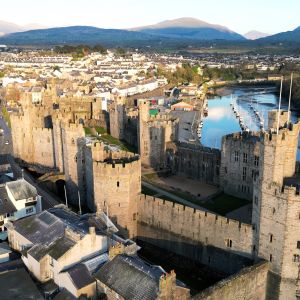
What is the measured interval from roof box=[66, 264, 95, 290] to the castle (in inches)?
372

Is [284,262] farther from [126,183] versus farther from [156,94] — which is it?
[156,94]

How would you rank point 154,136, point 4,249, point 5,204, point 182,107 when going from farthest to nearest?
point 182,107
point 154,136
point 5,204
point 4,249

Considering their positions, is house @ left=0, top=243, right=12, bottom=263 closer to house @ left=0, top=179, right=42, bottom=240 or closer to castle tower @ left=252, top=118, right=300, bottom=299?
house @ left=0, top=179, right=42, bottom=240

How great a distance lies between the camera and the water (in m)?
84.9

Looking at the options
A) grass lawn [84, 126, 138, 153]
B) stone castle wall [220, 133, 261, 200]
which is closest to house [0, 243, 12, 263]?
stone castle wall [220, 133, 261, 200]

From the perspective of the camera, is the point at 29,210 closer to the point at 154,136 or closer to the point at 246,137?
the point at 154,136

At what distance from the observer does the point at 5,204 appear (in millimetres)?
34312

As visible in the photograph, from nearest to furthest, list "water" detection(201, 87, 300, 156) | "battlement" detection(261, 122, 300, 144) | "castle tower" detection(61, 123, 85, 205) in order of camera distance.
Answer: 1. "battlement" detection(261, 122, 300, 144)
2. "castle tower" detection(61, 123, 85, 205)
3. "water" detection(201, 87, 300, 156)

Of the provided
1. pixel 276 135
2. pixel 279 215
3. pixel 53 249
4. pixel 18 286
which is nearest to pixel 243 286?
pixel 279 215

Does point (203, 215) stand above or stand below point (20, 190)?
below

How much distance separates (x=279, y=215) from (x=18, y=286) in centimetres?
1566

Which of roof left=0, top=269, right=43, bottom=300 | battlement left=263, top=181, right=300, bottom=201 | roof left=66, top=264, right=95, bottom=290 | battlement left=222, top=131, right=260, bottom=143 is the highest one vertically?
battlement left=263, top=181, right=300, bottom=201

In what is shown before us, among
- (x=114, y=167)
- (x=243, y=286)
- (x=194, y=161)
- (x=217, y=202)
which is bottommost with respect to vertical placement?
(x=217, y=202)

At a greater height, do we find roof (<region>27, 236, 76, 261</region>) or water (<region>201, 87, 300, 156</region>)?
roof (<region>27, 236, 76, 261</region>)
